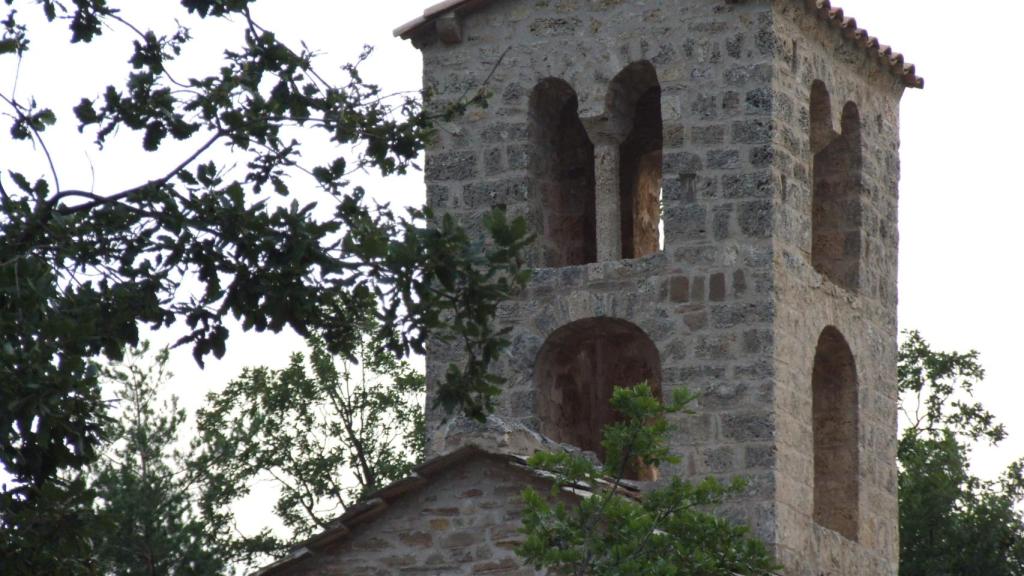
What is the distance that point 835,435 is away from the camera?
17.3m

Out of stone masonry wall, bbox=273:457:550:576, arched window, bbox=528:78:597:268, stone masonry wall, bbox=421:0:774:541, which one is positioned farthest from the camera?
arched window, bbox=528:78:597:268

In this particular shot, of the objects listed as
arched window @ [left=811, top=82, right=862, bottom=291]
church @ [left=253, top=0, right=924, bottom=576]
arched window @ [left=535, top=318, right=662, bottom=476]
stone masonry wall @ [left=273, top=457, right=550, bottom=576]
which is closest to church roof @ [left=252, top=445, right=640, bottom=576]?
stone masonry wall @ [left=273, top=457, right=550, bottom=576]

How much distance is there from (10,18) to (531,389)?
542cm

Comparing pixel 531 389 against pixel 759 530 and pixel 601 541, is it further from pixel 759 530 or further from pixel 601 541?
pixel 601 541

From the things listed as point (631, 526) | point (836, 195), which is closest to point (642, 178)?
point (836, 195)

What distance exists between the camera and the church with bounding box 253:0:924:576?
1630 centimetres

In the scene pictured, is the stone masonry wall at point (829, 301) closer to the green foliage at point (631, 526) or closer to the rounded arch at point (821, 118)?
the rounded arch at point (821, 118)

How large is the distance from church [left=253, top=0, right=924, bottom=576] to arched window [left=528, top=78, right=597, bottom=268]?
0.06 ft

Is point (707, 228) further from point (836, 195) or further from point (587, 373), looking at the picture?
point (836, 195)

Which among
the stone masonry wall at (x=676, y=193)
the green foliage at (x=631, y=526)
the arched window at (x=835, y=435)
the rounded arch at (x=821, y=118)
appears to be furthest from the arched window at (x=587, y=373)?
the green foliage at (x=631, y=526)

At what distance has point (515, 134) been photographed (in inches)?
671

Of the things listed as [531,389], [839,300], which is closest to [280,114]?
[531,389]

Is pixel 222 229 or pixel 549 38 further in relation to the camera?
pixel 549 38

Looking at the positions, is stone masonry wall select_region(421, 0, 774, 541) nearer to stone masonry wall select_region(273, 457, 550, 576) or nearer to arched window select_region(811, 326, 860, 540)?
arched window select_region(811, 326, 860, 540)
